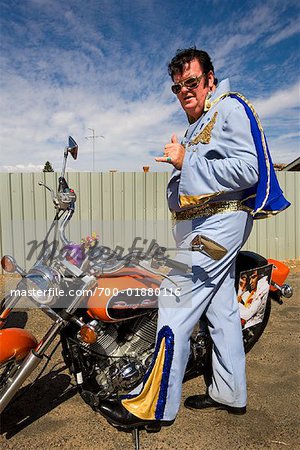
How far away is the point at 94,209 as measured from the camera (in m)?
6.11

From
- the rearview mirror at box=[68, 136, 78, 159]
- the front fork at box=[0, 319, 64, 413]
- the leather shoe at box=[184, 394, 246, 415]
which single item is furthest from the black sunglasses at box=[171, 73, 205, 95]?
the leather shoe at box=[184, 394, 246, 415]

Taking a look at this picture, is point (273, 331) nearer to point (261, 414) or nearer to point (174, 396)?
point (261, 414)

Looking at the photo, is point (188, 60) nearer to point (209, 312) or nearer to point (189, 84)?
point (189, 84)

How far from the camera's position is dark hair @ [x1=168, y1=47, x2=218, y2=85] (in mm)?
1926

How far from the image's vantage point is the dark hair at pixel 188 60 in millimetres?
1926

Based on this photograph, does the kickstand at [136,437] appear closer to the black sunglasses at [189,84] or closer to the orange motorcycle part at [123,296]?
the orange motorcycle part at [123,296]

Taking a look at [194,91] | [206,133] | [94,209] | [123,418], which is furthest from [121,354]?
[94,209]

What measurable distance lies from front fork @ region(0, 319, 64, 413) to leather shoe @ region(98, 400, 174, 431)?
462 mm

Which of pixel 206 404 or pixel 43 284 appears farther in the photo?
pixel 206 404

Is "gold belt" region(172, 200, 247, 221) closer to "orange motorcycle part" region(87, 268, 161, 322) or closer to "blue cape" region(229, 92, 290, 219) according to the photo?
"blue cape" region(229, 92, 290, 219)

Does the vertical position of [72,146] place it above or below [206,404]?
above

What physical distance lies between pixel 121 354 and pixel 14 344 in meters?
0.58

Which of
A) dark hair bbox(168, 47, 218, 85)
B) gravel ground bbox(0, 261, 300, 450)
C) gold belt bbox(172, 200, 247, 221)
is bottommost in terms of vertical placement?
gravel ground bbox(0, 261, 300, 450)

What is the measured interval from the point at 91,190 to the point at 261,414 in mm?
4651
